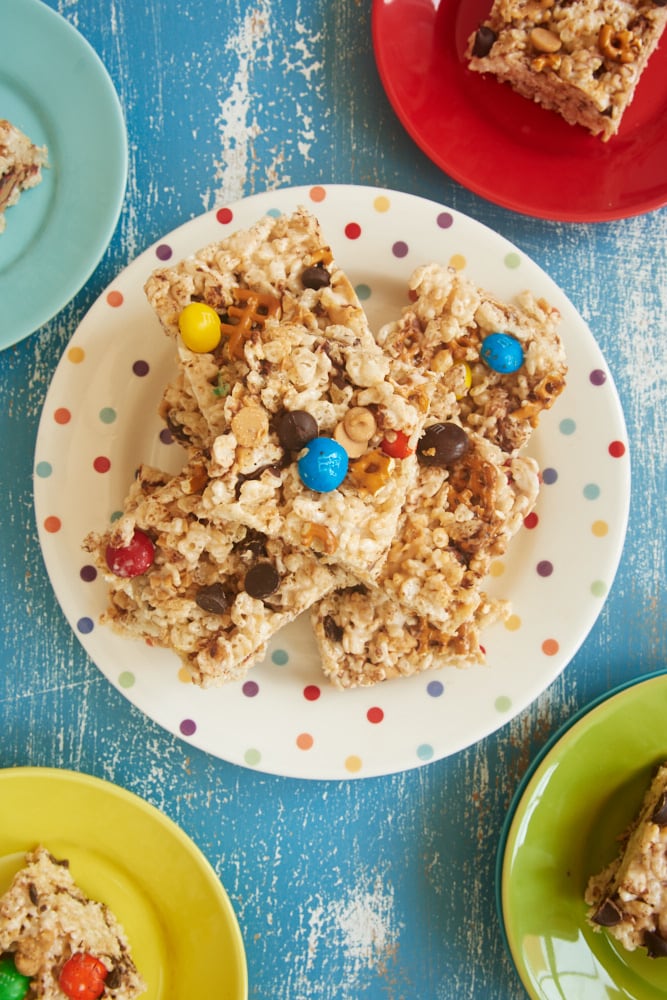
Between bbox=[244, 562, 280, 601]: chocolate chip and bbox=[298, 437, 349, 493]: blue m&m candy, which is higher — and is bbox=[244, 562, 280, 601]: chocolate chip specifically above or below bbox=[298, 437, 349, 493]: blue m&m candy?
below

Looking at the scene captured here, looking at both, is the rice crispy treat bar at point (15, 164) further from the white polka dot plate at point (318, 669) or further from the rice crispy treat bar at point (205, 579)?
the rice crispy treat bar at point (205, 579)

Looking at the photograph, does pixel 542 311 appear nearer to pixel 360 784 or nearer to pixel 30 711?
pixel 360 784

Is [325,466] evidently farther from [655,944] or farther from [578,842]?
[655,944]

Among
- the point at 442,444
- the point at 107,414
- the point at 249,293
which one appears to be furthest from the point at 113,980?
the point at 249,293

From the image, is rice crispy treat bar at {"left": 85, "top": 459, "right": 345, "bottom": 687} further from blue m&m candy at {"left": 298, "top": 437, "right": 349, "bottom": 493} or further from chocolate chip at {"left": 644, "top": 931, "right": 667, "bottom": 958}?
chocolate chip at {"left": 644, "top": 931, "right": 667, "bottom": 958}

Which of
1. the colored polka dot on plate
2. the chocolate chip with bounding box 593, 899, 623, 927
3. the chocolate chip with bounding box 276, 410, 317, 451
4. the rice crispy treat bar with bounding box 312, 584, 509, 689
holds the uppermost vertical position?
the colored polka dot on plate

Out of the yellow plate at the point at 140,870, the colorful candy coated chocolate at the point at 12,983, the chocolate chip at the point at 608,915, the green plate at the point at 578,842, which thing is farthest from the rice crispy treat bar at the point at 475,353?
the colorful candy coated chocolate at the point at 12,983

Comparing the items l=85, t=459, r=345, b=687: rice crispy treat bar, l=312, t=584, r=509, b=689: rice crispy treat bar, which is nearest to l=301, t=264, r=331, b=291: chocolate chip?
l=85, t=459, r=345, b=687: rice crispy treat bar
